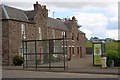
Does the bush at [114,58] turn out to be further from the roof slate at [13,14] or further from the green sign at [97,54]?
the roof slate at [13,14]

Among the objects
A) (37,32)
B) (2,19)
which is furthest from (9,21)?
(37,32)

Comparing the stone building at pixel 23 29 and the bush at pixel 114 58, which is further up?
the stone building at pixel 23 29

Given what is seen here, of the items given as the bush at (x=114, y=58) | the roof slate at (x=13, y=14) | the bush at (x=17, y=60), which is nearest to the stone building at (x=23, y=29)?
the roof slate at (x=13, y=14)

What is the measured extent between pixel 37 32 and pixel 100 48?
15.1 meters

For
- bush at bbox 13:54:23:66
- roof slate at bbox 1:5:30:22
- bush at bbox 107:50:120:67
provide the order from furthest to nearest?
roof slate at bbox 1:5:30:22
bush at bbox 13:54:23:66
bush at bbox 107:50:120:67

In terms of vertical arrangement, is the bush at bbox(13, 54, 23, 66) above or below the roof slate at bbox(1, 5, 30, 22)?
below

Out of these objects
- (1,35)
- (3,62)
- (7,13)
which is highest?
(7,13)

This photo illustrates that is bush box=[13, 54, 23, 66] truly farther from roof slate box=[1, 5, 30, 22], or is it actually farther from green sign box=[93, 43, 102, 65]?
green sign box=[93, 43, 102, 65]

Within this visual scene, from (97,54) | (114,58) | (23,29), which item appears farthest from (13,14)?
(114,58)

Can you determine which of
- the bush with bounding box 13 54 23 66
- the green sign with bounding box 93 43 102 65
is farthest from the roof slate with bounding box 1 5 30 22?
the green sign with bounding box 93 43 102 65

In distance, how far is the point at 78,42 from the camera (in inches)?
2559

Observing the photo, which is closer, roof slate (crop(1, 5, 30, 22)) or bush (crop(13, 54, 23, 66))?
bush (crop(13, 54, 23, 66))

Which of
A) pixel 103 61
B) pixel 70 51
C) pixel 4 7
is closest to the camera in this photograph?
pixel 103 61

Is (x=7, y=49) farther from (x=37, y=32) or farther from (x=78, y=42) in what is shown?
A: (x=78, y=42)
